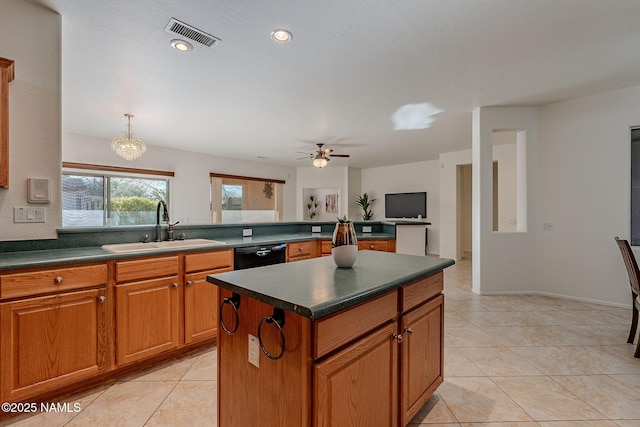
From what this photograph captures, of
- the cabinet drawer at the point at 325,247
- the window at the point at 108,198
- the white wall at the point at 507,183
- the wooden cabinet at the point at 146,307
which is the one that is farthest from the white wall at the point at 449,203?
the window at the point at 108,198

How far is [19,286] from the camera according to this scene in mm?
1580

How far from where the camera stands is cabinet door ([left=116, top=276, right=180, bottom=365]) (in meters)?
1.96

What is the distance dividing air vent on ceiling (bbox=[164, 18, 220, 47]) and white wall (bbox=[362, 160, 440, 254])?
6.36 m

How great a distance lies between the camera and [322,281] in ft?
4.04

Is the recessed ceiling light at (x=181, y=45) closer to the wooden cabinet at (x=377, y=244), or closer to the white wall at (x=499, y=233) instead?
the wooden cabinet at (x=377, y=244)

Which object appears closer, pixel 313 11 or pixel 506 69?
pixel 313 11

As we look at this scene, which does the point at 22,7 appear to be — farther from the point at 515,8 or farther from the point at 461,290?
the point at 461,290

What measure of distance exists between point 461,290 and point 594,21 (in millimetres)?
3212

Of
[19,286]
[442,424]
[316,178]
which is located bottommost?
[442,424]

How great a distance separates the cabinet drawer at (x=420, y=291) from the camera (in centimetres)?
135

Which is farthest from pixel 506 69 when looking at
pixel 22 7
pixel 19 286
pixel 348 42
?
pixel 19 286

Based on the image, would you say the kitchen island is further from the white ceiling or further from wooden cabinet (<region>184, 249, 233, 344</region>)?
the white ceiling

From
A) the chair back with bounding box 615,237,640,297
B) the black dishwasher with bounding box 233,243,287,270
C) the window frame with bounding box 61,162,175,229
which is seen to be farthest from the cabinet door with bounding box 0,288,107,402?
the window frame with bounding box 61,162,175,229

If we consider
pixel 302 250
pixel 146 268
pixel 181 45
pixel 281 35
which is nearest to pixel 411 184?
pixel 302 250
